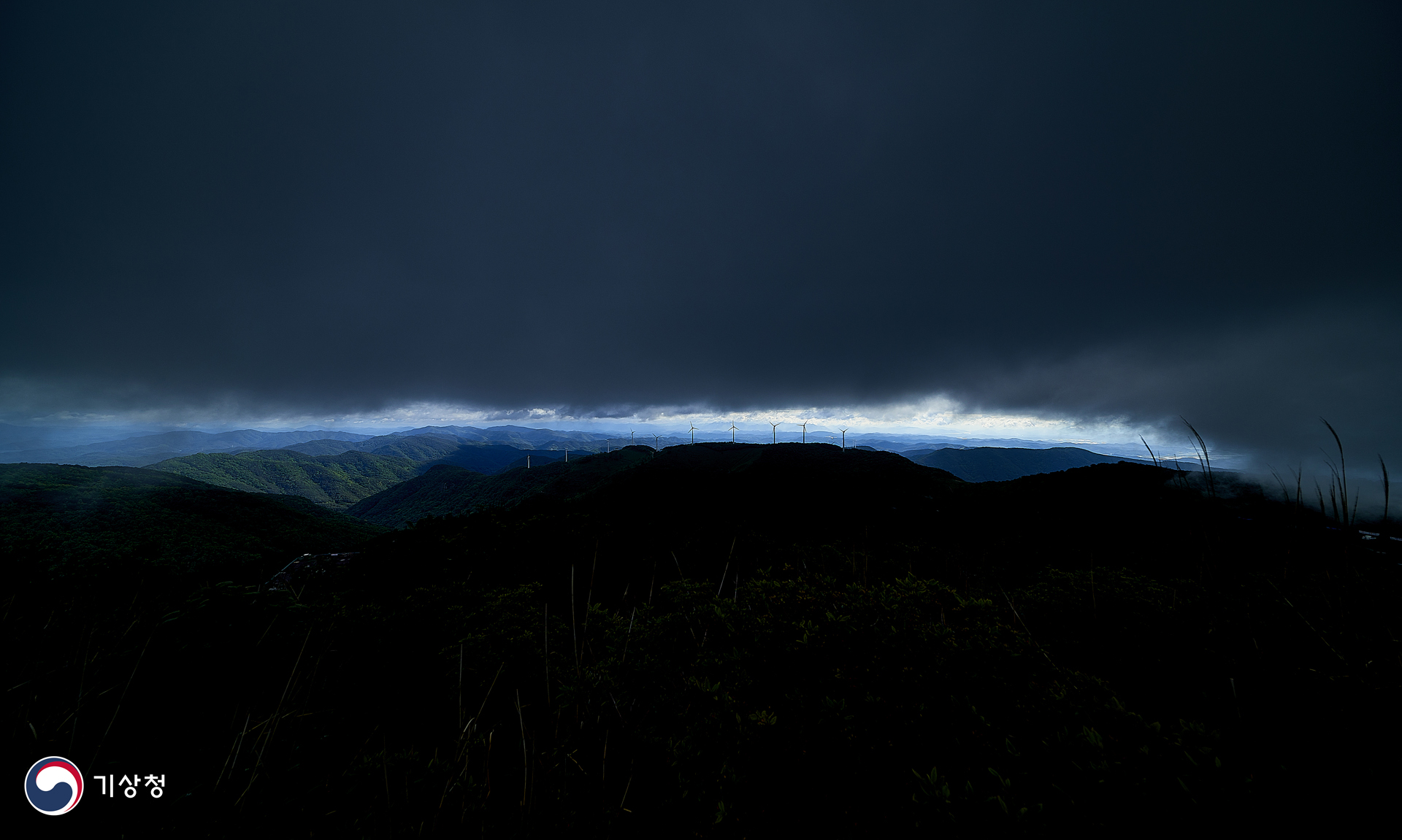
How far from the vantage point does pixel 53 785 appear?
4168 mm

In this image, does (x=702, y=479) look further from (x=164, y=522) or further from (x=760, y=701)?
(x=164, y=522)

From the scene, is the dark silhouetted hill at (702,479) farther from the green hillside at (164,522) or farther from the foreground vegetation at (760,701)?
the green hillside at (164,522)

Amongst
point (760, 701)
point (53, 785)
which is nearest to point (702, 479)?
point (760, 701)

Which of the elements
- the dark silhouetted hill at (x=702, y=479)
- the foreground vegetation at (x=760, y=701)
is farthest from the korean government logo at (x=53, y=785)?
the dark silhouetted hill at (x=702, y=479)

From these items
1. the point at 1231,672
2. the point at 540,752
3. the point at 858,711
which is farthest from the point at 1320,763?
the point at 540,752

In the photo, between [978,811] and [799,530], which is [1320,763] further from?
[799,530]

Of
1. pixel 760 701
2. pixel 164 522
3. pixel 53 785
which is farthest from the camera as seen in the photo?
pixel 164 522

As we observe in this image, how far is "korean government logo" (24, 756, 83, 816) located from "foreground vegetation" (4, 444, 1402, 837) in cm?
23

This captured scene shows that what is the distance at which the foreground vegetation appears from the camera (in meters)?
4.35

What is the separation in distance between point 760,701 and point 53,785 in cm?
738

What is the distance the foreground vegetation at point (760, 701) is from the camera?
4.35 m

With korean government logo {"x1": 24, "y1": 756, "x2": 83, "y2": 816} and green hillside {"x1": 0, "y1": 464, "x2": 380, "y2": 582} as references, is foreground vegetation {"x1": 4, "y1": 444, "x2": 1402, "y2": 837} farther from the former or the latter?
green hillside {"x1": 0, "y1": 464, "x2": 380, "y2": 582}

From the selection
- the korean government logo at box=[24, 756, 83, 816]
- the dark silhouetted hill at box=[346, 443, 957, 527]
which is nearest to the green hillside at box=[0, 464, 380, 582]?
the dark silhouetted hill at box=[346, 443, 957, 527]

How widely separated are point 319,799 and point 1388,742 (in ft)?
34.2
